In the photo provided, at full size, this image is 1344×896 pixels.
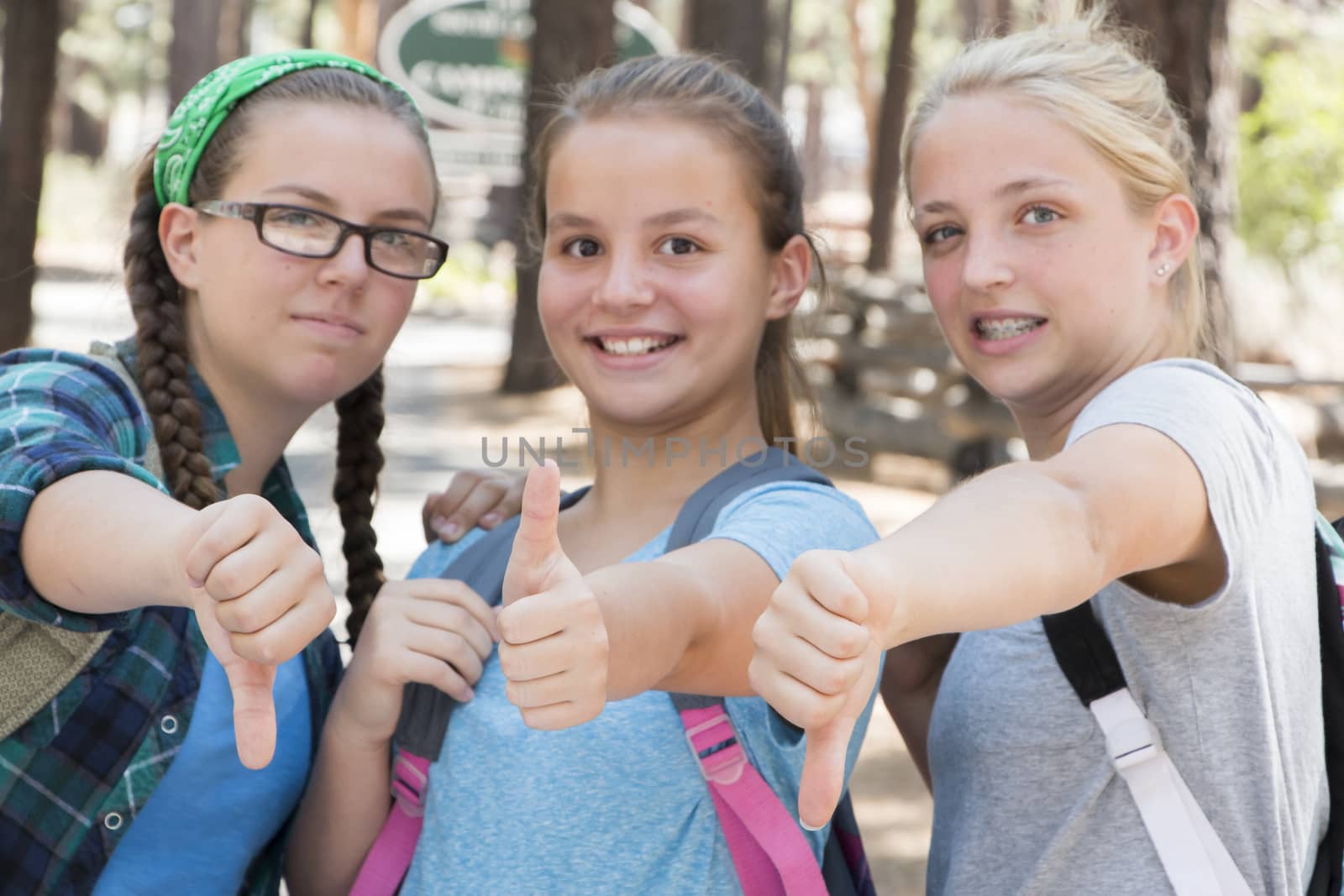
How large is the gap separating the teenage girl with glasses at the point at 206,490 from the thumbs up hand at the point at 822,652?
499mm

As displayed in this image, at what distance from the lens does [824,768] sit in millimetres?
1406

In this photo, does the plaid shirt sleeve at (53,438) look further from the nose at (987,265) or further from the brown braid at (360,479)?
the nose at (987,265)

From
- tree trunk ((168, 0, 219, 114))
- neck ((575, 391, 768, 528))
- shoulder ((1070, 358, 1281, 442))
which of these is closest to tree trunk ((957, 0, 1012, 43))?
neck ((575, 391, 768, 528))

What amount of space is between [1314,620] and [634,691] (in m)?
0.96

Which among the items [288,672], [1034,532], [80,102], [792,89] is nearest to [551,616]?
[1034,532]

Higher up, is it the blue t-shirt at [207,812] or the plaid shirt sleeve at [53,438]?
the plaid shirt sleeve at [53,438]

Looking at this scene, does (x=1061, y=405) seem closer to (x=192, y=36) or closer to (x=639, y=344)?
(x=639, y=344)

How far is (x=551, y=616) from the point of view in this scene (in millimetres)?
1490

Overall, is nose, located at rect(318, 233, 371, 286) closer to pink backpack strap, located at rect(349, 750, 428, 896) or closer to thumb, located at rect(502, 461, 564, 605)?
pink backpack strap, located at rect(349, 750, 428, 896)

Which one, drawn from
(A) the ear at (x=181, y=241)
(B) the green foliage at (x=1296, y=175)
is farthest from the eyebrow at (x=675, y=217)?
(B) the green foliage at (x=1296, y=175)

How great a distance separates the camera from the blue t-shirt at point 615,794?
6.64 ft

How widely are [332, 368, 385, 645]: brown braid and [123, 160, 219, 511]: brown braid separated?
449 millimetres

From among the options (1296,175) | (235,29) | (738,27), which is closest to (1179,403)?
(738,27)

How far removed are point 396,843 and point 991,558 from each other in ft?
3.74
